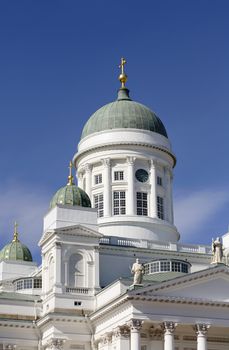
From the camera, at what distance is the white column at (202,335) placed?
55.3 m

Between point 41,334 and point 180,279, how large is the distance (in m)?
13.3

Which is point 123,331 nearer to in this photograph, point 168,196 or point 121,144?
point 168,196

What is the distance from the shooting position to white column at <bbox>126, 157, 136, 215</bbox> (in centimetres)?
Result: 7050

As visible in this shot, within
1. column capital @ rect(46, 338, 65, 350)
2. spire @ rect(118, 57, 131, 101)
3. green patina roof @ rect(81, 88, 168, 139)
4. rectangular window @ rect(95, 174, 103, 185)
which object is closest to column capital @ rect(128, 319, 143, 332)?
column capital @ rect(46, 338, 65, 350)

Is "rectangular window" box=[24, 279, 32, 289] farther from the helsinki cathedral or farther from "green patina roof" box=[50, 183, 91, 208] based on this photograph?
"green patina roof" box=[50, 183, 91, 208]

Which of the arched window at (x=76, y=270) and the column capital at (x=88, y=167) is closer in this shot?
the arched window at (x=76, y=270)

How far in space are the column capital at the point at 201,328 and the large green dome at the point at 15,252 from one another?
3056cm

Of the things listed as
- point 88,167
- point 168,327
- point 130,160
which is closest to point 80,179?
point 88,167

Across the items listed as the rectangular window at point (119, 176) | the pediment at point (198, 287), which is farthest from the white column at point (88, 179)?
the pediment at point (198, 287)

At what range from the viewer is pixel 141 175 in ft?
237

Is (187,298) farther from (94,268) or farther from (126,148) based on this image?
(126,148)

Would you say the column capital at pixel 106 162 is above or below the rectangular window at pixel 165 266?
above

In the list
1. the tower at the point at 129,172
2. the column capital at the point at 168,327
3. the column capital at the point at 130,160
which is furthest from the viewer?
the column capital at the point at 130,160

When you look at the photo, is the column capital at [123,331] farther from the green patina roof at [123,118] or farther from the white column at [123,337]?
the green patina roof at [123,118]
